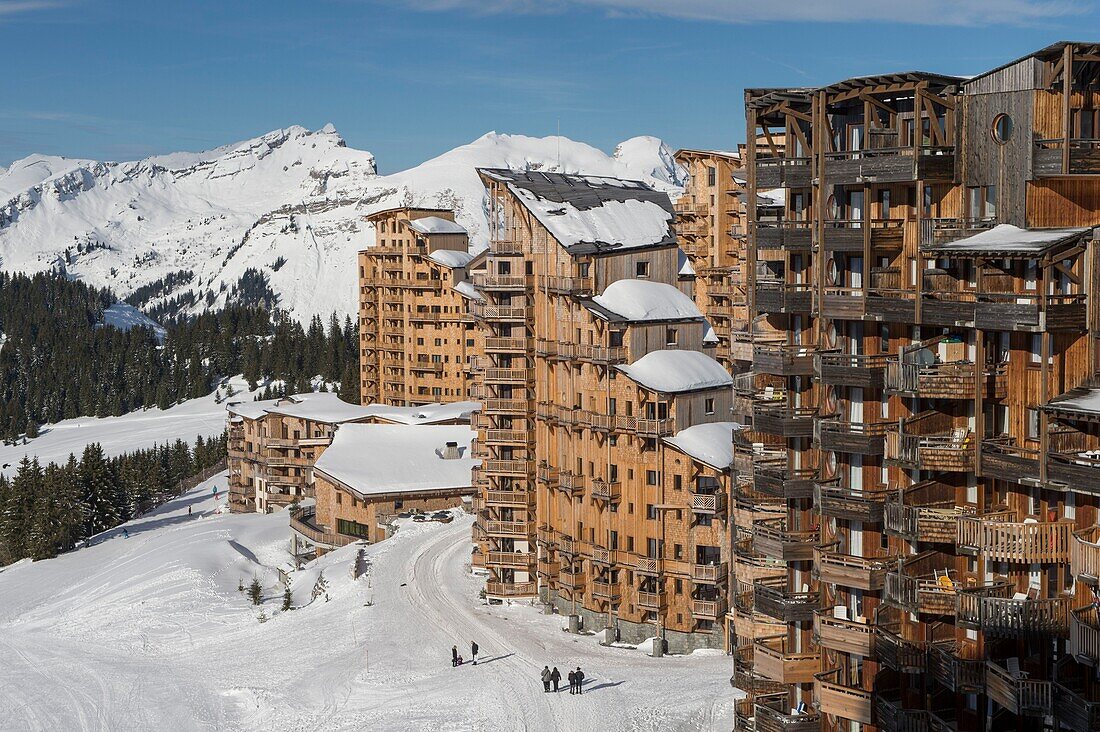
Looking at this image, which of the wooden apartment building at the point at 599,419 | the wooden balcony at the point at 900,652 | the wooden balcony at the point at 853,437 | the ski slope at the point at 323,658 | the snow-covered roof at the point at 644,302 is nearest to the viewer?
the wooden balcony at the point at 900,652

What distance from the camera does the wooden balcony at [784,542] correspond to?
50875mm

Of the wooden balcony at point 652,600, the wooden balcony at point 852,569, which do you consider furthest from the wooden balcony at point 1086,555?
the wooden balcony at point 652,600

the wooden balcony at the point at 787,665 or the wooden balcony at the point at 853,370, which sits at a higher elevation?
the wooden balcony at the point at 853,370

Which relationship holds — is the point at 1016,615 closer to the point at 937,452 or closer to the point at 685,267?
the point at 937,452

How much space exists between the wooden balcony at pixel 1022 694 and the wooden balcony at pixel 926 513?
458 cm

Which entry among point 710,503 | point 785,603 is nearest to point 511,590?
point 710,503

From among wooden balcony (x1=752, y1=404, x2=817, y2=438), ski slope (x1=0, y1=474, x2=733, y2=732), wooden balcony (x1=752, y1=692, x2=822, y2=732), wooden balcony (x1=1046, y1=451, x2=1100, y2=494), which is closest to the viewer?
wooden balcony (x1=1046, y1=451, x2=1100, y2=494)

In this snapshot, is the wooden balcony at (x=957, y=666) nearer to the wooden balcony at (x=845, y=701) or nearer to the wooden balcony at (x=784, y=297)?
the wooden balcony at (x=845, y=701)

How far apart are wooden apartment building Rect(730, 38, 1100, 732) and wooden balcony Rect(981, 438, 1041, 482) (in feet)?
0.22

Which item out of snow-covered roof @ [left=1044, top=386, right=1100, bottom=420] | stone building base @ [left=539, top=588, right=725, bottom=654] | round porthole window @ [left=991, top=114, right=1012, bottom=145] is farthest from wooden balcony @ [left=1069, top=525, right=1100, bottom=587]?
stone building base @ [left=539, top=588, right=725, bottom=654]

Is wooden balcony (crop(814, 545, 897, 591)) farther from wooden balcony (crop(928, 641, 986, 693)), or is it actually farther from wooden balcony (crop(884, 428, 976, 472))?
wooden balcony (crop(884, 428, 976, 472))

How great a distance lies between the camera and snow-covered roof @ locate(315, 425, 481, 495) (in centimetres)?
13138

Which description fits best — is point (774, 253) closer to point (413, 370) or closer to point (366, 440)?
point (366, 440)

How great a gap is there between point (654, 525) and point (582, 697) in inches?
549
